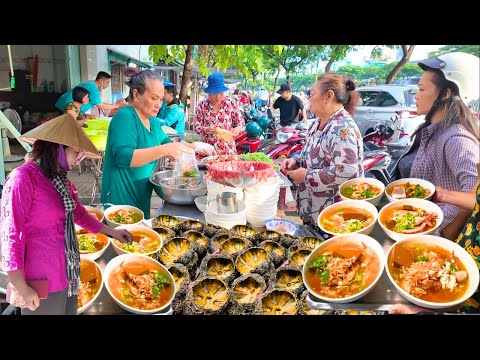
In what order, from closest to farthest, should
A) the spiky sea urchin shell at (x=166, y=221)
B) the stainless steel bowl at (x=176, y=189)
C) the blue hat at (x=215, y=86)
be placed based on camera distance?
the spiky sea urchin shell at (x=166, y=221), the stainless steel bowl at (x=176, y=189), the blue hat at (x=215, y=86)

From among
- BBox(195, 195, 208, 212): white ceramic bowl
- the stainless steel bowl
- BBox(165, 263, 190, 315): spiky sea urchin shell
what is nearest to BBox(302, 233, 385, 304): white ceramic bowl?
BBox(165, 263, 190, 315): spiky sea urchin shell

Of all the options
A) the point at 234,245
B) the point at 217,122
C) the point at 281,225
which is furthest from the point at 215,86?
the point at 234,245

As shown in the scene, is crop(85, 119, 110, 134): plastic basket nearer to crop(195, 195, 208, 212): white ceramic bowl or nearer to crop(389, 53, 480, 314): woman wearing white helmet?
crop(195, 195, 208, 212): white ceramic bowl

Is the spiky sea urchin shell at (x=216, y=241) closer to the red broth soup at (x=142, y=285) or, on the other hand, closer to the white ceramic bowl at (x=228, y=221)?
the white ceramic bowl at (x=228, y=221)

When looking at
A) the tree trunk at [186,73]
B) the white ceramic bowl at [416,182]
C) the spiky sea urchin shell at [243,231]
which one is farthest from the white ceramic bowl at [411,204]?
the tree trunk at [186,73]

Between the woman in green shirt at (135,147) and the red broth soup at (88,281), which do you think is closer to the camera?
the red broth soup at (88,281)

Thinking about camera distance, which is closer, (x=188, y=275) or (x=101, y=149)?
(x=188, y=275)

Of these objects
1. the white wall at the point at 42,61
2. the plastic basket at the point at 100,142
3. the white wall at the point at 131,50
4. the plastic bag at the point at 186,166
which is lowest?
the plastic bag at the point at 186,166

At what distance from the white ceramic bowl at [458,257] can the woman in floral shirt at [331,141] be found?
0.40m

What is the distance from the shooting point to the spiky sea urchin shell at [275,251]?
1946 millimetres
